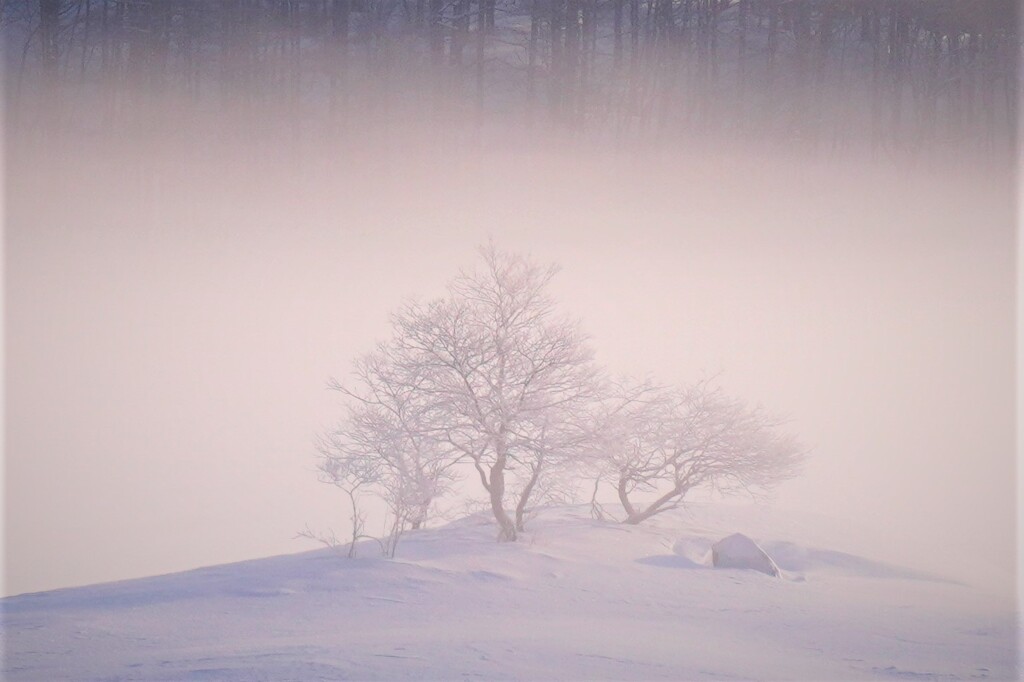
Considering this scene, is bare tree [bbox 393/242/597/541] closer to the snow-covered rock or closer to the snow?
the snow

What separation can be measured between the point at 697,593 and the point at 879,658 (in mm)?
1478

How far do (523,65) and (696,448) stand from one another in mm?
4653

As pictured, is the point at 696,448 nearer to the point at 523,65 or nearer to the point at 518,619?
the point at 518,619

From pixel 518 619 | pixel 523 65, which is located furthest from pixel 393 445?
pixel 523 65

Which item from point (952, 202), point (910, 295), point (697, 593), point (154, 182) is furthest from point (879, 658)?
point (154, 182)

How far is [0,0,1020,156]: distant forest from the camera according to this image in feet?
31.2

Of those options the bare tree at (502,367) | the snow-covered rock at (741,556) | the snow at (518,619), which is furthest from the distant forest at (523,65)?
the snow at (518,619)

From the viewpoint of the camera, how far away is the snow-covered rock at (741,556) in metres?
7.48

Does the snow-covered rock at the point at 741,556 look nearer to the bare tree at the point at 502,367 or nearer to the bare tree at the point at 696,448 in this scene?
the bare tree at the point at 696,448

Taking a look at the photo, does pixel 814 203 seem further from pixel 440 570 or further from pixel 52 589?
pixel 52 589

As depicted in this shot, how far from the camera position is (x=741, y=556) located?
24.7 feet

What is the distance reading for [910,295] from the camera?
10.3 m

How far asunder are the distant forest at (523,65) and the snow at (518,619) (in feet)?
16.2

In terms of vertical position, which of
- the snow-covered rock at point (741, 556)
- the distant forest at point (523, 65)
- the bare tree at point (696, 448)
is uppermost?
the distant forest at point (523, 65)
